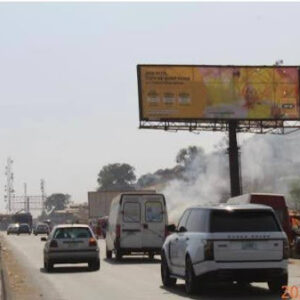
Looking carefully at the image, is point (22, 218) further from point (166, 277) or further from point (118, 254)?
point (166, 277)

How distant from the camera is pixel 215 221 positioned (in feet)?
50.9

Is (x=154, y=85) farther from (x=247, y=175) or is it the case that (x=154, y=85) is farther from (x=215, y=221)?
(x=247, y=175)

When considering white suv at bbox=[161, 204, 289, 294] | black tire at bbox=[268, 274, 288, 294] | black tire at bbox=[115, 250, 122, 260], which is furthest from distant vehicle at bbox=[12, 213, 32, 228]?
white suv at bbox=[161, 204, 289, 294]

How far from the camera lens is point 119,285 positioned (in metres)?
18.9

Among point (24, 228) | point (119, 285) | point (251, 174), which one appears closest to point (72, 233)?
point (119, 285)

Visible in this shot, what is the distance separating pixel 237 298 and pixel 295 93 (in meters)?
36.3

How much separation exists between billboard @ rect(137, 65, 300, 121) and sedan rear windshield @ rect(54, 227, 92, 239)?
75.3ft

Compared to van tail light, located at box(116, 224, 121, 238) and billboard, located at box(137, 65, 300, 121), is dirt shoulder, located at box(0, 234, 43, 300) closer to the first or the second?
van tail light, located at box(116, 224, 121, 238)

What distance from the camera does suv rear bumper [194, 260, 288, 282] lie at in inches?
597

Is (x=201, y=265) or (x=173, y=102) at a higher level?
(x=173, y=102)

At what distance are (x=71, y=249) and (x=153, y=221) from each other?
20.4ft

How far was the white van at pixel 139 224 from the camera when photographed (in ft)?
97.8

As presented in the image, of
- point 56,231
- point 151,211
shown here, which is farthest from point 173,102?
point 56,231

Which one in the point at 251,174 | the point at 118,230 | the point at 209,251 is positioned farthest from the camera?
the point at 251,174
